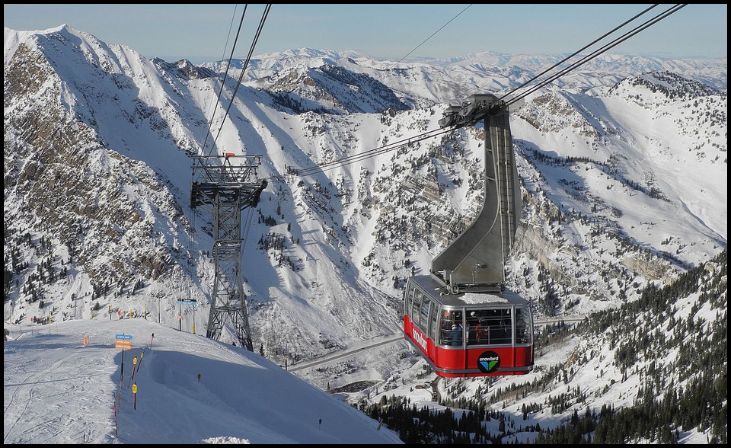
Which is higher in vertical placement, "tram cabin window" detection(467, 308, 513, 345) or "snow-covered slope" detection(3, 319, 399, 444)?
"tram cabin window" detection(467, 308, 513, 345)

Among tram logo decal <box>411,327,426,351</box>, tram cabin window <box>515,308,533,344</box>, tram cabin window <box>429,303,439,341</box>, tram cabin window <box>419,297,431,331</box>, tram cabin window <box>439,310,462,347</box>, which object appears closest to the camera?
tram cabin window <box>439,310,462,347</box>

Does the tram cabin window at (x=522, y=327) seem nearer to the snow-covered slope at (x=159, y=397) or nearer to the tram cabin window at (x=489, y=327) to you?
the tram cabin window at (x=489, y=327)

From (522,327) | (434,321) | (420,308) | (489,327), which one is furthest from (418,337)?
(522,327)

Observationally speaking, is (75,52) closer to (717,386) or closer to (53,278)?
(53,278)

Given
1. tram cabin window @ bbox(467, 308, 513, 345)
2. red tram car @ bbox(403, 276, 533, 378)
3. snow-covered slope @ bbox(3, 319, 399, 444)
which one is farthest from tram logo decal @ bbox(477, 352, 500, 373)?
snow-covered slope @ bbox(3, 319, 399, 444)

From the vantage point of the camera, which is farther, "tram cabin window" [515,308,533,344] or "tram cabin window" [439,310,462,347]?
"tram cabin window" [515,308,533,344]

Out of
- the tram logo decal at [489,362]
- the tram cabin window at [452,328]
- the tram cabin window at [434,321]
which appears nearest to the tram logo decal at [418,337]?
the tram cabin window at [434,321]

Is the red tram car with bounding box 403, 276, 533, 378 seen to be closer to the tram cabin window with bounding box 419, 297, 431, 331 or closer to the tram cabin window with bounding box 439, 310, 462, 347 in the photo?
the tram cabin window with bounding box 439, 310, 462, 347

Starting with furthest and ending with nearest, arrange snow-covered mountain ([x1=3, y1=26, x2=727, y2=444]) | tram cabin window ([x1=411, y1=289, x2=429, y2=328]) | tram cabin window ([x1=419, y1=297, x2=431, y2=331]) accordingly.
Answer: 1. snow-covered mountain ([x1=3, y1=26, x2=727, y2=444])
2. tram cabin window ([x1=411, y1=289, x2=429, y2=328])
3. tram cabin window ([x1=419, y1=297, x2=431, y2=331])

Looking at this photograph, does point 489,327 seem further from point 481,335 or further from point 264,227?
point 264,227
